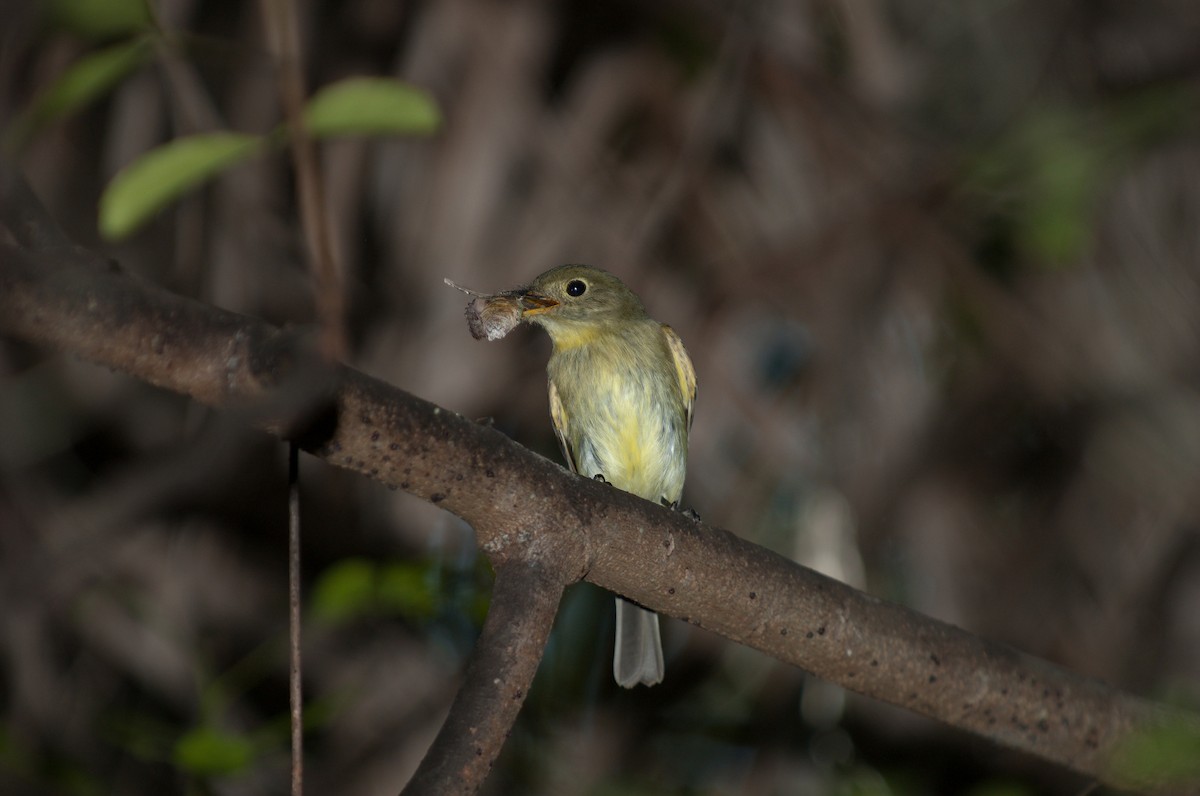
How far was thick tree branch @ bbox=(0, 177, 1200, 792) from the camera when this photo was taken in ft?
4.88

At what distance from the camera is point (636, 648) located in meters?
3.27

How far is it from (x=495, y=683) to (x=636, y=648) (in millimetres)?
1635

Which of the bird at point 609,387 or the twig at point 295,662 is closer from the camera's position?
the twig at point 295,662

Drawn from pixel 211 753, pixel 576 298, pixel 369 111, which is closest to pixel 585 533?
pixel 369 111

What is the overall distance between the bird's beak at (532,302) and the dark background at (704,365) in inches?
13.1

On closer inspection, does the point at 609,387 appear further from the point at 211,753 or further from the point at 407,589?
the point at 211,753

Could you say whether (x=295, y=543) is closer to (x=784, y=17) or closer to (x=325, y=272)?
(x=325, y=272)

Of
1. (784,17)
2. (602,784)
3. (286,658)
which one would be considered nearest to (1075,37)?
(784,17)

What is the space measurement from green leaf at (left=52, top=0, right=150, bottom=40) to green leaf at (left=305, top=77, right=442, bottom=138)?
0.22 m

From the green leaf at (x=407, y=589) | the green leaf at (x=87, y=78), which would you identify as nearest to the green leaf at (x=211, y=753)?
the green leaf at (x=407, y=589)

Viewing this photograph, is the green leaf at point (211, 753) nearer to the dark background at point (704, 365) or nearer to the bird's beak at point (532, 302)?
the dark background at point (704, 365)

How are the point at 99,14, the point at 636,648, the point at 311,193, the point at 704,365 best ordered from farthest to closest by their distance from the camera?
the point at 704,365, the point at 636,648, the point at 99,14, the point at 311,193

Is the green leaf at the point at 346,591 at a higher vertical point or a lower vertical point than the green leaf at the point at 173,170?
higher

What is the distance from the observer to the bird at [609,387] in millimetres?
3633
